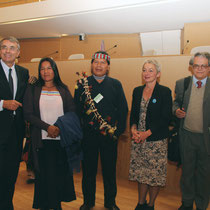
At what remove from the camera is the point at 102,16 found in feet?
17.4

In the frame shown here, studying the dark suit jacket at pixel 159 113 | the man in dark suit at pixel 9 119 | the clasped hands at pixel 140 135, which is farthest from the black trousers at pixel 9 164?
the dark suit jacket at pixel 159 113

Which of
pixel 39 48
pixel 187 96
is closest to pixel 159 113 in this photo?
pixel 187 96

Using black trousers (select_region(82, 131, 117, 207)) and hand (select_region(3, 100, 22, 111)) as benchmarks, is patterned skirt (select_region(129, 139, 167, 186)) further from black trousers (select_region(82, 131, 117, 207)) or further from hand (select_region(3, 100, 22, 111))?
hand (select_region(3, 100, 22, 111))

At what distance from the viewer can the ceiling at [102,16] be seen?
4.71m

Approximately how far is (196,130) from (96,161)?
40.9 inches

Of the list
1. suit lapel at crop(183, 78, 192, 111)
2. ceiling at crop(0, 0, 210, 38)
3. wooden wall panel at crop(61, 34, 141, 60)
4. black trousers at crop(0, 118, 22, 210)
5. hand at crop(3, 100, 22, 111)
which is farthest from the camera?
wooden wall panel at crop(61, 34, 141, 60)

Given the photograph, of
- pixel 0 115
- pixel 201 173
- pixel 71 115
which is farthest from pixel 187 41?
pixel 0 115

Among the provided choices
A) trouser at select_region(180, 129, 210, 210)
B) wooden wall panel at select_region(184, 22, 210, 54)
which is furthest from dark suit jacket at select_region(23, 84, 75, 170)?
wooden wall panel at select_region(184, 22, 210, 54)

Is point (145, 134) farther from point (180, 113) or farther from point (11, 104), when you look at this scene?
point (11, 104)

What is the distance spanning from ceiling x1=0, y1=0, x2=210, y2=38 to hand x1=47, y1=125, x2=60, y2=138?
143 inches

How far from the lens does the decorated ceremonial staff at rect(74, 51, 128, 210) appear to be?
2.15 metres

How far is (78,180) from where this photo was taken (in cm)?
331

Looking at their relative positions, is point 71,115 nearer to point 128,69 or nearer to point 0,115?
point 0,115

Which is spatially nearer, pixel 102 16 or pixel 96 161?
pixel 96 161
